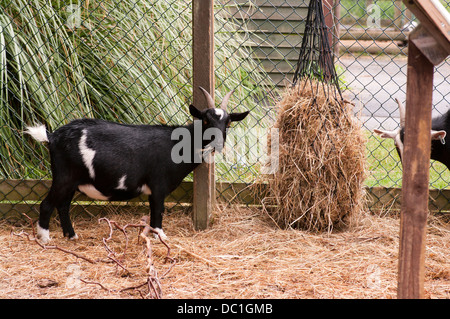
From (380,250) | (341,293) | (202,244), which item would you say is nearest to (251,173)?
(202,244)

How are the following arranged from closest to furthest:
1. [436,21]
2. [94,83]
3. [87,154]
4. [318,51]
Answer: [436,21] < [87,154] < [318,51] < [94,83]

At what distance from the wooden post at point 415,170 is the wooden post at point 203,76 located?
2131 mm

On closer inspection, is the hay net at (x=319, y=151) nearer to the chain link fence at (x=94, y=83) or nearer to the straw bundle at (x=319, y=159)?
the straw bundle at (x=319, y=159)

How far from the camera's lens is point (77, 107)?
507 centimetres

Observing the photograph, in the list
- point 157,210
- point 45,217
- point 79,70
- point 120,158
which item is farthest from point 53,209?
point 79,70

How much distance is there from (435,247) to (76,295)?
8.52ft

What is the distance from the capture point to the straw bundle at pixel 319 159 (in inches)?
170

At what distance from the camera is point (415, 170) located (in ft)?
8.14

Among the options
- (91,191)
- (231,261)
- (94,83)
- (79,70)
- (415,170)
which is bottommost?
(231,261)

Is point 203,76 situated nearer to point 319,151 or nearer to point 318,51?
point 318,51

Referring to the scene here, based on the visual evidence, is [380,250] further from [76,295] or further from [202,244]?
[76,295]

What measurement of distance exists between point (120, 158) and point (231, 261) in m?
1.15

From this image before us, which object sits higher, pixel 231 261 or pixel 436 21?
pixel 436 21

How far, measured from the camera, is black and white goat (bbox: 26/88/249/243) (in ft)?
13.6
